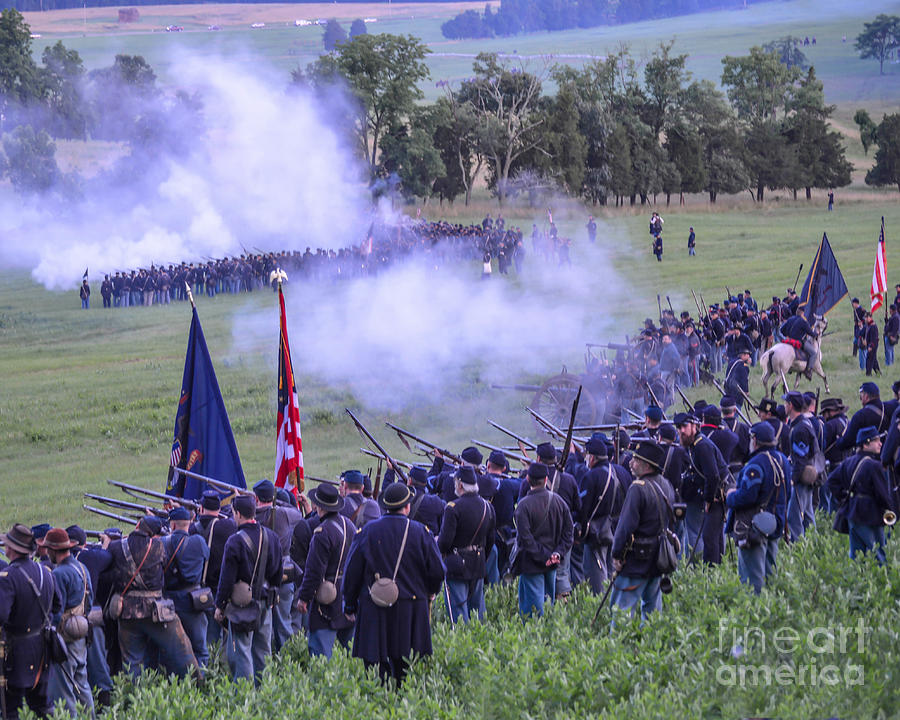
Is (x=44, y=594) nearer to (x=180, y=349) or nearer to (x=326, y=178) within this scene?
(x=180, y=349)

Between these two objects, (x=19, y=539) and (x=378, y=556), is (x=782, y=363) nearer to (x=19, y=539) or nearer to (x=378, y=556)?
(x=378, y=556)

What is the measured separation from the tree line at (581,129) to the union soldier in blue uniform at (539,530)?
49.1m

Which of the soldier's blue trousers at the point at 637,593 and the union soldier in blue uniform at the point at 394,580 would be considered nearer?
the union soldier in blue uniform at the point at 394,580

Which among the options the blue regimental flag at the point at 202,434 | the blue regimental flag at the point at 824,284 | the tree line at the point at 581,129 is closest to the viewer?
the blue regimental flag at the point at 202,434

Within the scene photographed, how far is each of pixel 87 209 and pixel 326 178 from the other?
14494 mm

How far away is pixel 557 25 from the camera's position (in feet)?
474

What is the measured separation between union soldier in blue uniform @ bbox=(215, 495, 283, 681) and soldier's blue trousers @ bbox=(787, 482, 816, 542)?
18.1 feet

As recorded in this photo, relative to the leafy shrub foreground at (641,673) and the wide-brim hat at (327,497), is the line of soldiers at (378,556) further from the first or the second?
the leafy shrub foreground at (641,673)

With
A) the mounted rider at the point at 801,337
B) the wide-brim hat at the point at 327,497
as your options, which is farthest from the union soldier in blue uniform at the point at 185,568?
the mounted rider at the point at 801,337

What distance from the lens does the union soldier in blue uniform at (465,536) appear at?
905cm

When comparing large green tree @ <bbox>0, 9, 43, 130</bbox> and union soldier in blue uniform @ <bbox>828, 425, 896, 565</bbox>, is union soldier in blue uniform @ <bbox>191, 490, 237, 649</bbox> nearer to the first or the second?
union soldier in blue uniform @ <bbox>828, 425, 896, 565</bbox>

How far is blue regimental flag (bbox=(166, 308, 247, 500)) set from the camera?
40.0 feet

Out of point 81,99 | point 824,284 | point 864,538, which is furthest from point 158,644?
point 81,99

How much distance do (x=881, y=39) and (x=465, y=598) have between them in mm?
109668
